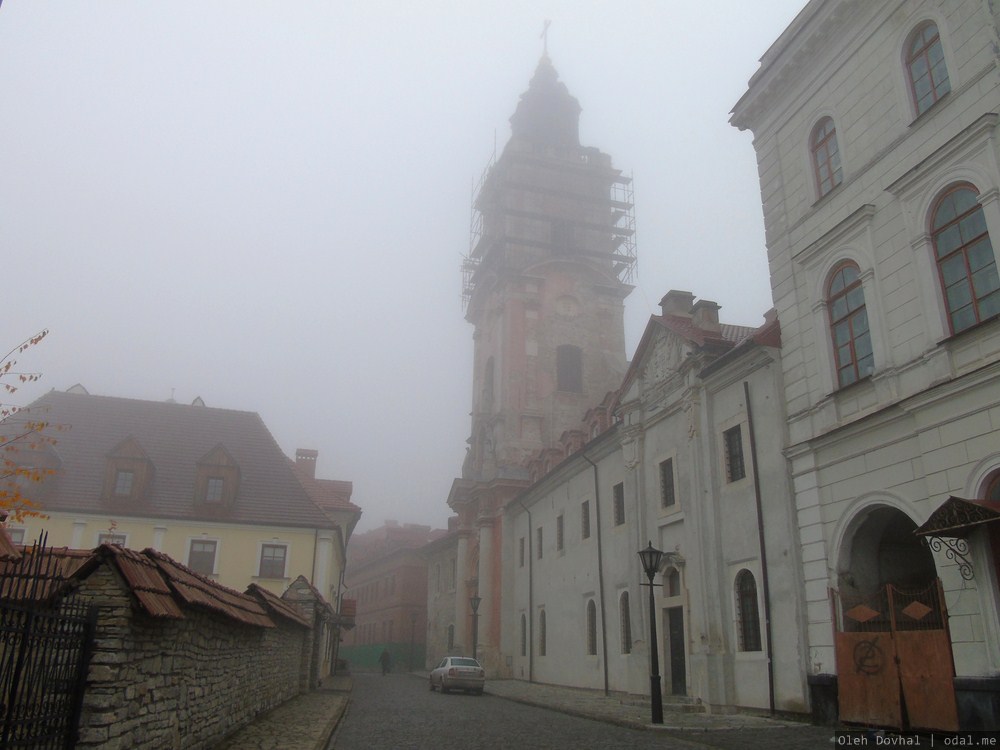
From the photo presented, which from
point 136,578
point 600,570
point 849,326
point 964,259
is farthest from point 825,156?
point 600,570

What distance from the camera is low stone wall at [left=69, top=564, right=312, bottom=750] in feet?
21.5

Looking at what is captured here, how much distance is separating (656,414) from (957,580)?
38.3 feet

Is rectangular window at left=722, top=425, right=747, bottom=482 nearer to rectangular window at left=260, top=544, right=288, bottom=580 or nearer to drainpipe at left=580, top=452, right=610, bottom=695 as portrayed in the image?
drainpipe at left=580, top=452, right=610, bottom=695

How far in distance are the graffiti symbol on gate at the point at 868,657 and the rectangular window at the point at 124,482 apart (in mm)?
30166

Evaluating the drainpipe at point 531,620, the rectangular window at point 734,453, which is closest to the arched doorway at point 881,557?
the rectangular window at point 734,453

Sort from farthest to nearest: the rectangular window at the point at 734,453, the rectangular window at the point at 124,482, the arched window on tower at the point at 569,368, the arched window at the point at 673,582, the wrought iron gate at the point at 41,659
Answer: the arched window on tower at the point at 569,368 → the rectangular window at the point at 124,482 → the arched window at the point at 673,582 → the rectangular window at the point at 734,453 → the wrought iron gate at the point at 41,659

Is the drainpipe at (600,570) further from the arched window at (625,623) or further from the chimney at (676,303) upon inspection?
the chimney at (676,303)

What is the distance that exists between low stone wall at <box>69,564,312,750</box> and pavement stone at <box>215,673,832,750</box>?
567mm

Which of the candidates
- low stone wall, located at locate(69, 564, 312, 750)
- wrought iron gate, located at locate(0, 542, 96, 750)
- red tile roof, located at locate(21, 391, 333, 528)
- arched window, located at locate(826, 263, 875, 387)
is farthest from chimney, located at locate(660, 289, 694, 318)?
wrought iron gate, located at locate(0, 542, 96, 750)

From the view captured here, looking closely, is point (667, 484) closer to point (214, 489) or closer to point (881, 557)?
point (881, 557)

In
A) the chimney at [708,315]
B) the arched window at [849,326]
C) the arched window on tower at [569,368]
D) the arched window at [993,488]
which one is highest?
the arched window on tower at [569,368]

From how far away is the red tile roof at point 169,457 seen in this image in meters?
33.3

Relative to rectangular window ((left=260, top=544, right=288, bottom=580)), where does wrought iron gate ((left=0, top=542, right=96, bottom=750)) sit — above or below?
below

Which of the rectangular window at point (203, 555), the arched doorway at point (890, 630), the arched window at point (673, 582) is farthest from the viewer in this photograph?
the rectangular window at point (203, 555)
